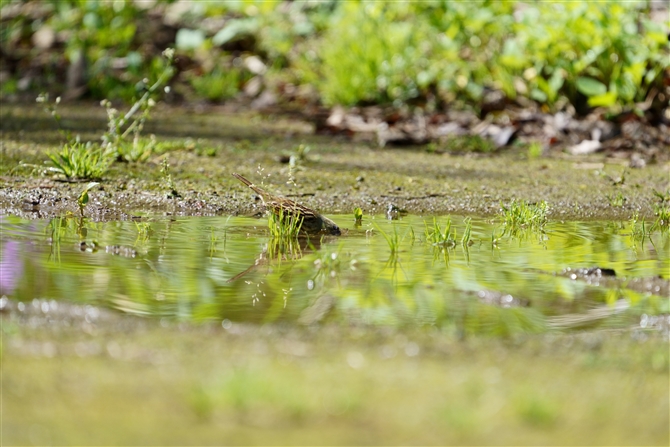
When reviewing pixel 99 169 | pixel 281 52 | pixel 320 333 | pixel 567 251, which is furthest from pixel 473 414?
pixel 281 52

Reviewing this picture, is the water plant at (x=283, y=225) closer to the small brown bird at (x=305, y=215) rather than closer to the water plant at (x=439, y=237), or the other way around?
the small brown bird at (x=305, y=215)

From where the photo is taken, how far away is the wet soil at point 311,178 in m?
4.34

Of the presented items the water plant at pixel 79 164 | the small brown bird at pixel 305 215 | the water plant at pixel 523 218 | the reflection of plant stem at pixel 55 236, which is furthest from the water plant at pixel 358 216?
the water plant at pixel 79 164

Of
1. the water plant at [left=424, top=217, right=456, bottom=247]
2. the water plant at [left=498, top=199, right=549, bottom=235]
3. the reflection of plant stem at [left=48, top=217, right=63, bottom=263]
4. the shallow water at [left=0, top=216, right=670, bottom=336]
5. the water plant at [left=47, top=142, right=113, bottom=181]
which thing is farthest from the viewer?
the water plant at [left=47, top=142, right=113, bottom=181]

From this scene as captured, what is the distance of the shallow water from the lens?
2555 mm

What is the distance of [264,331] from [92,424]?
66cm

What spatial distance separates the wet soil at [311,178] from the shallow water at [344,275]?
42 centimetres

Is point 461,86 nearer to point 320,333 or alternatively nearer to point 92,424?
point 320,333

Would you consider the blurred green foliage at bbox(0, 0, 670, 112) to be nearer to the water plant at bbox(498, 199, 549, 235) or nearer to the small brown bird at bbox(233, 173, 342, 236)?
the small brown bird at bbox(233, 173, 342, 236)

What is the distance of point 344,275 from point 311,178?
2.11 m

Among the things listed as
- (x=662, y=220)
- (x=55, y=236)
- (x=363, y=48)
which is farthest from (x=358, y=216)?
(x=363, y=48)

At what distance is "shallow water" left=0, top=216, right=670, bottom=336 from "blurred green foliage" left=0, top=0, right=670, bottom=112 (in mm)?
1340

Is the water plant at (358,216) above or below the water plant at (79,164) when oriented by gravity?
below

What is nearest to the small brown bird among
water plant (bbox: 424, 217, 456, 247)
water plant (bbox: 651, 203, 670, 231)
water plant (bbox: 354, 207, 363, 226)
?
water plant (bbox: 354, 207, 363, 226)
